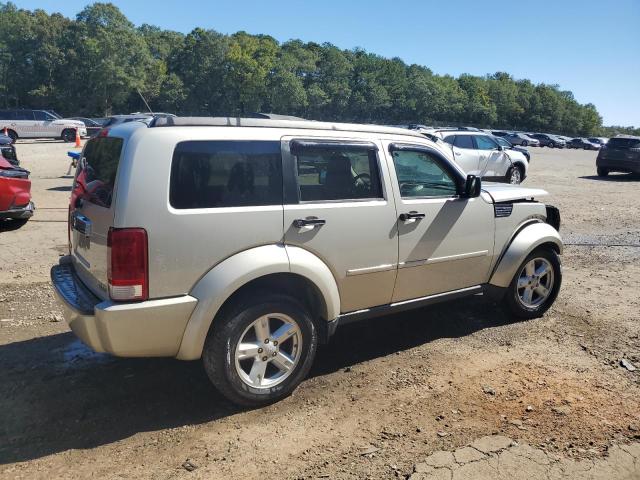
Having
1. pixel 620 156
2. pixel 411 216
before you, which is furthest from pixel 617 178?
pixel 411 216

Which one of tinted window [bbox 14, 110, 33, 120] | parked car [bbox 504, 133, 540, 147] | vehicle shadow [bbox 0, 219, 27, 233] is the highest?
parked car [bbox 504, 133, 540, 147]

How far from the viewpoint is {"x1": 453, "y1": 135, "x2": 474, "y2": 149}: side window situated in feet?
52.1

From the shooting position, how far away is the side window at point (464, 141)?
625 inches

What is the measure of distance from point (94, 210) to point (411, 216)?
2264 mm

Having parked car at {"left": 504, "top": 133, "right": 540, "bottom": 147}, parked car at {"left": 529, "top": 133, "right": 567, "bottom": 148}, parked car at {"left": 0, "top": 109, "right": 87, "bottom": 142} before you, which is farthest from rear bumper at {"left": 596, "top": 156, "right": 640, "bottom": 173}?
parked car at {"left": 529, "top": 133, "right": 567, "bottom": 148}

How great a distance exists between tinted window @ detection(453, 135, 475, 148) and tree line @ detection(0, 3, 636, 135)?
134 feet

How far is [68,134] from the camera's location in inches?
1183

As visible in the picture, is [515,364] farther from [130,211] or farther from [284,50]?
[284,50]

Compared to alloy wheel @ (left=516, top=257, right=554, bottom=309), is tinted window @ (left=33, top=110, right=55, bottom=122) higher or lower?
higher

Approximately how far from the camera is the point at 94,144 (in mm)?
3820

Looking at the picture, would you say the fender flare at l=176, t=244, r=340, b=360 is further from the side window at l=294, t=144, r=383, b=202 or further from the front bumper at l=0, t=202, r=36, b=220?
the front bumper at l=0, t=202, r=36, b=220

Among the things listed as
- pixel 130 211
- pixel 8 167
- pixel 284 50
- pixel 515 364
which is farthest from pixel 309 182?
pixel 284 50

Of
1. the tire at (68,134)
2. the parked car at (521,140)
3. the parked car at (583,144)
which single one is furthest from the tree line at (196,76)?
the parked car at (583,144)

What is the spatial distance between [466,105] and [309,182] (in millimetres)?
110360
